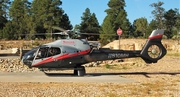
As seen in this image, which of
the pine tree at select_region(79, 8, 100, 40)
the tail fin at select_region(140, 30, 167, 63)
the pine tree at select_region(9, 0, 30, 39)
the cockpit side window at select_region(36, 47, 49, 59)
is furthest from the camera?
the pine tree at select_region(79, 8, 100, 40)

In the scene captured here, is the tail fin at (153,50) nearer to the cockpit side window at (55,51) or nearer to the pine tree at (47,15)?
the cockpit side window at (55,51)

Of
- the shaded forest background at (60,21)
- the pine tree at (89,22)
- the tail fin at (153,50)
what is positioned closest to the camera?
the tail fin at (153,50)

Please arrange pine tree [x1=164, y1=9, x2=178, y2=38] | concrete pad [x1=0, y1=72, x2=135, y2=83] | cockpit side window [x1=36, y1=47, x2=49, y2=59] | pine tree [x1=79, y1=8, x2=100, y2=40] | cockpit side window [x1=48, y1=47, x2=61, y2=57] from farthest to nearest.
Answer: pine tree [x1=164, y1=9, x2=178, y2=38], pine tree [x1=79, y1=8, x2=100, y2=40], cockpit side window [x1=48, y1=47, x2=61, y2=57], cockpit side window [x1=36, y1=47, x2=49, y2=59], concrete pad [x1=0, y1=72, x2=135, y2=83]

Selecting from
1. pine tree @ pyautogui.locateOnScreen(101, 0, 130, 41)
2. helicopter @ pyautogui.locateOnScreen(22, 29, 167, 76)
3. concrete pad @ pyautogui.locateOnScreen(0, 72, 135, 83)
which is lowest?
concrete pad @ pyautogui.locateOnScreen(0, 72, 135, 83)

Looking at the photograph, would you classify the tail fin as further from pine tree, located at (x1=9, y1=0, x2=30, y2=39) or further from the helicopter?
pine tree, located at (x1=9, y1=0, x2=30, y2=39)

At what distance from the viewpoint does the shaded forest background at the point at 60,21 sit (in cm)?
7044

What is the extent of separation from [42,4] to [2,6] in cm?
2811

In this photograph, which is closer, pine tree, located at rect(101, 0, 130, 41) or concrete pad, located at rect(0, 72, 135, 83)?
concrete pad, located at rect(0, 72, 135, 83)

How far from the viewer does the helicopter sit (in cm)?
1591

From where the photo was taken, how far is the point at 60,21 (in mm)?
75625

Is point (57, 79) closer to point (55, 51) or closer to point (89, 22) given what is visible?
point (55, 51)

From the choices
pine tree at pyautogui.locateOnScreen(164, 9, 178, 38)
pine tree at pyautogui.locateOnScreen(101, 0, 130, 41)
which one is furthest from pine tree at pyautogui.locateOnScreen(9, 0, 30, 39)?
pine tree at pyautogui.locateOnScreen(164, 9, 178, 38)

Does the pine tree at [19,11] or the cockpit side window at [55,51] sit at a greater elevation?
the pine tree at [19,11]

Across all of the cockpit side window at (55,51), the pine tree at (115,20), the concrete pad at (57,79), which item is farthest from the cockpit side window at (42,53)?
the pine tree at (115,20)
